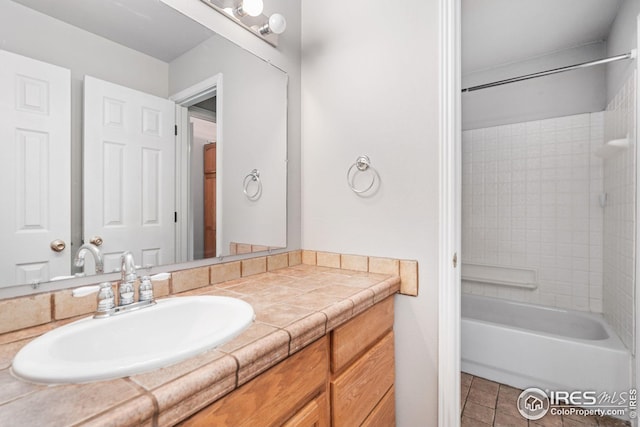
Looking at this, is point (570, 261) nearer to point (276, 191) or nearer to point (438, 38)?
point (438, 38)

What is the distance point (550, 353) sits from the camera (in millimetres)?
1754

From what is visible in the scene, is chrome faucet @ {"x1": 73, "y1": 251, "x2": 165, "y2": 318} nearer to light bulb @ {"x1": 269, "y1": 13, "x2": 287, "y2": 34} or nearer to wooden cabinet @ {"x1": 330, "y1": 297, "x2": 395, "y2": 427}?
wooden cabinet @ {"x1": 330, "y1": 297, "x2": 395, "y2": 427}

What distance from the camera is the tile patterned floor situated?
1.55 metres

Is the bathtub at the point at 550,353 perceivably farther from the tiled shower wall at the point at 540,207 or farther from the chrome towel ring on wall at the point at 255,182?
the chrome towel ring on wall at the point at 255,182

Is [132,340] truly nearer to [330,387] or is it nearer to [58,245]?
[58,245]

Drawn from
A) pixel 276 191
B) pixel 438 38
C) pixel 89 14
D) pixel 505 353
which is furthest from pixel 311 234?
pixel 505 353

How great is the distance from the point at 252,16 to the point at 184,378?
4.41 ft

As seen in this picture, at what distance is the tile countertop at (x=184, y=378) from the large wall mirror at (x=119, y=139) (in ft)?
0.74

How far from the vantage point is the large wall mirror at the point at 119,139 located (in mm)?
715

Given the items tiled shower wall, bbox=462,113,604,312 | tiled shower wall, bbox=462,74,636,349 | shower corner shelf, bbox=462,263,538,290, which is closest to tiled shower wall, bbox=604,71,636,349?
tiled shower wall, bbox=462,74,636,349

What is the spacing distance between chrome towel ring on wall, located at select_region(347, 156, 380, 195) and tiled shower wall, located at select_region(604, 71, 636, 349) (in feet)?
4.70

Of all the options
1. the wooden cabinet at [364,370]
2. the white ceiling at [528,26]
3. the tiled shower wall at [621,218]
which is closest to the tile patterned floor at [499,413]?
the tiled shower wall at [621,218]

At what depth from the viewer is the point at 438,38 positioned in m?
1.17

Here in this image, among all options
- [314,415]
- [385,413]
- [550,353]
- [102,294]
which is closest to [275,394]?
[314,415]
